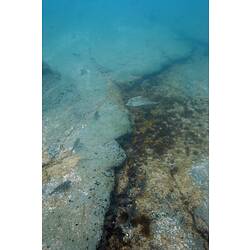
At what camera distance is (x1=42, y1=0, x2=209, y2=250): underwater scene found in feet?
10.3

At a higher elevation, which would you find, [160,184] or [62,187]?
[62,187]

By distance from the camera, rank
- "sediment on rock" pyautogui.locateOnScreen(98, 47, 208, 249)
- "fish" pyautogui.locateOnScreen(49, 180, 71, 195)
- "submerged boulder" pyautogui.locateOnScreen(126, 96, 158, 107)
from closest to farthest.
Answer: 1. "sediment on rock" pyautogui.locateOnScreen(98, 47, 208, 249)
2. "fish" pyautogui.locateOnScreen(49, 180, 71, 195)
3. "submerged boulder" pyautogui.locateOnScreen(126, 96, 158, 107)

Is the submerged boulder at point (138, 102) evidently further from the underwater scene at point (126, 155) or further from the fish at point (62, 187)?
the fish at point (62, 187)

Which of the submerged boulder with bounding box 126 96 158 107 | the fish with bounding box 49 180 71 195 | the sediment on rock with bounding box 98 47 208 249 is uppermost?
the fish with bounding box 49 180 71 195

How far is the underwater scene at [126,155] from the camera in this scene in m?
3.13

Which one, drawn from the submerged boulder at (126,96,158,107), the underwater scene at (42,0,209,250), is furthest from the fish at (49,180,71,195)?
the submerged boulder at (126,96,158,107)

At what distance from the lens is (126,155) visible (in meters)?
4.20

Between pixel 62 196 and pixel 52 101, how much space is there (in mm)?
3479

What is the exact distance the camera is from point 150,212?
10.8 ft

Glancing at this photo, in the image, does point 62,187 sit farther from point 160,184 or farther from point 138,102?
point 138,102

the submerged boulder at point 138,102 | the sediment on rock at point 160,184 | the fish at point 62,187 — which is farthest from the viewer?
the submerged boulder at point 138,102

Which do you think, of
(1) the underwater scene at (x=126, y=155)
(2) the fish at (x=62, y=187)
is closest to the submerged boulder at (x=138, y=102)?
(1) the underwater scene at (x=126, y=155)

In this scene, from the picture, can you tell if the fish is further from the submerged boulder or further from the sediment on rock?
the submerged boulder

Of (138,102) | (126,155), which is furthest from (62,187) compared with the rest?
(138,102)
